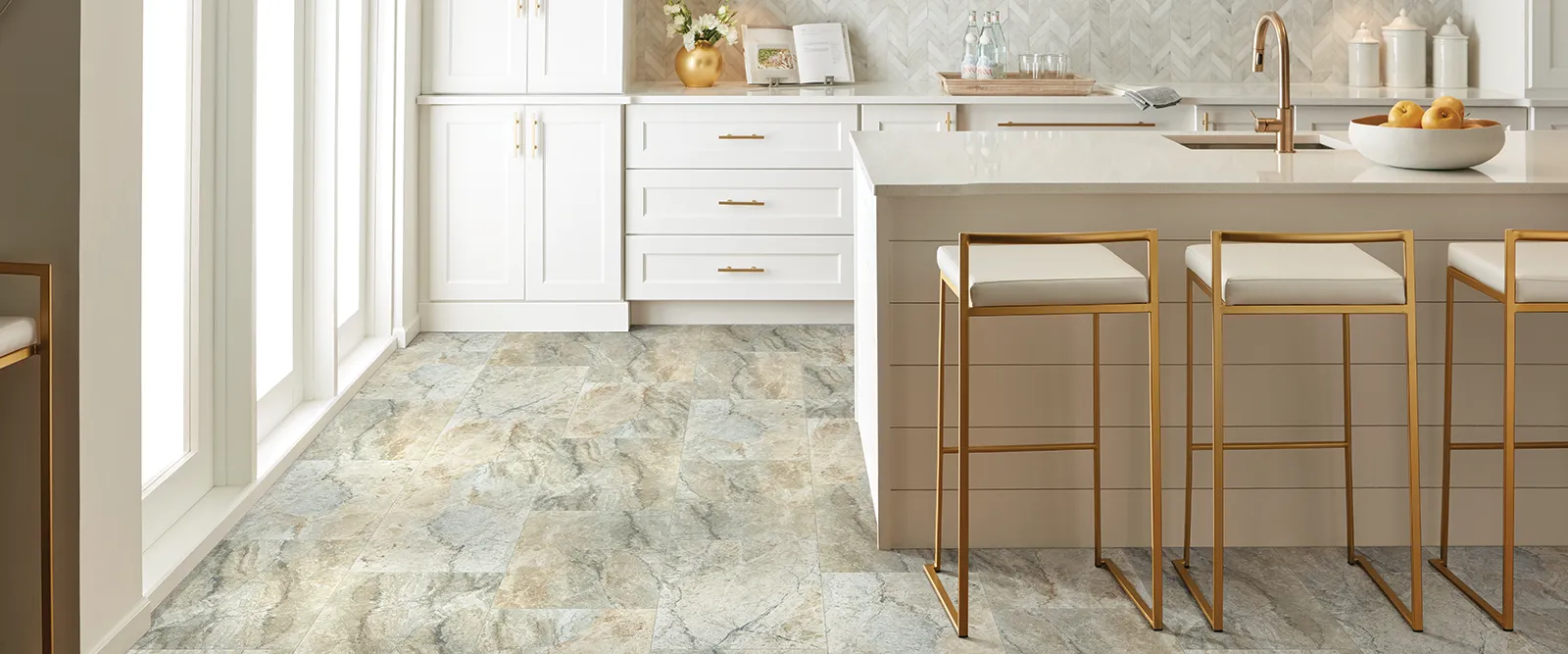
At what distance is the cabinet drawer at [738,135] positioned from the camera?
16.7 ft

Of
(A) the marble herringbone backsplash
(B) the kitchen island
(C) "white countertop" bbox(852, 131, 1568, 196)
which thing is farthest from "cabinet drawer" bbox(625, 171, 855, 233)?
(B) the kitchen island

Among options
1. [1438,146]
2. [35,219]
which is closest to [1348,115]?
[1438,146]

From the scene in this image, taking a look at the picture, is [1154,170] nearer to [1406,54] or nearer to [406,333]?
[406,333]

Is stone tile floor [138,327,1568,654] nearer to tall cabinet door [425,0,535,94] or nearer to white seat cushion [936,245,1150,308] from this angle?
white seat cushion [936,245,1150,308]

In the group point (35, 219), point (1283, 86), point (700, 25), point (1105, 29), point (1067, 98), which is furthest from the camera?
point (1105, 29)

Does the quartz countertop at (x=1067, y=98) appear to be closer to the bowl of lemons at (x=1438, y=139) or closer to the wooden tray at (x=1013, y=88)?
the wooden tray at (x=1013, y=88)

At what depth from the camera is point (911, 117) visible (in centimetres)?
508

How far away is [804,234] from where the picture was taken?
5176 mm

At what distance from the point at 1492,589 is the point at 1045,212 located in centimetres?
114

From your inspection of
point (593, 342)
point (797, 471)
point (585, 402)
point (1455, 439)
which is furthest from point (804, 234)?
point (1455, 439)

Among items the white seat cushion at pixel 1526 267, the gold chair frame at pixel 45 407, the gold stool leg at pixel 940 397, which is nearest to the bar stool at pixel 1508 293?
the white seat cushion at pixel 1526 267

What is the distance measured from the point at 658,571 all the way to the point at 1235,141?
6.40 feet

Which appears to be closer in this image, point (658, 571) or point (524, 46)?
point (658, 571)

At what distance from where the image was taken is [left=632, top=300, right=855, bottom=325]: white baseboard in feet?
17.4
